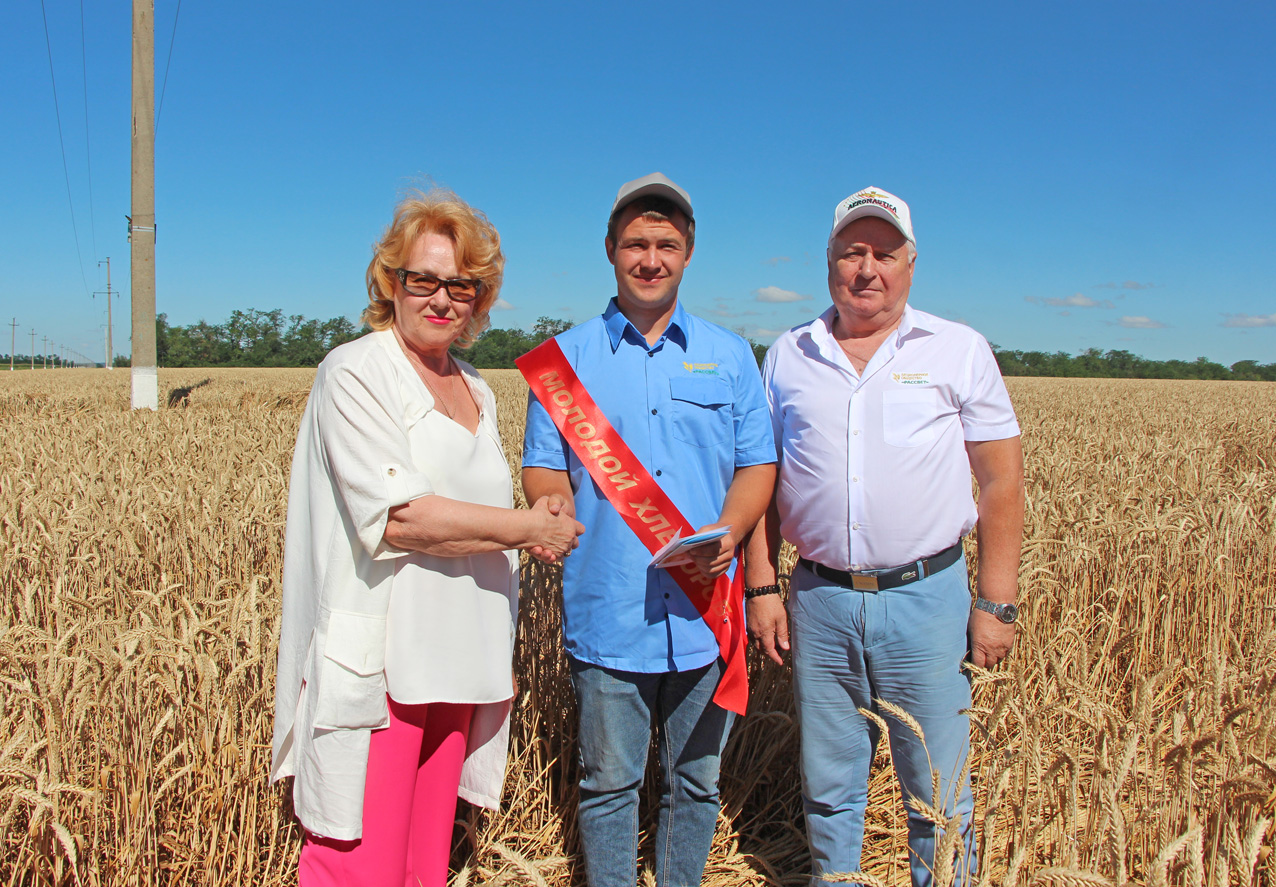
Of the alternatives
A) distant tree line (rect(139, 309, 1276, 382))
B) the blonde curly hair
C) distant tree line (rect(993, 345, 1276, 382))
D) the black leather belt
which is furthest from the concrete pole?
distant tree line (rect(993, 345, 1276, 382))

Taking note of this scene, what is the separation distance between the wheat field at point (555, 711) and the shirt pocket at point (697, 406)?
0.98m

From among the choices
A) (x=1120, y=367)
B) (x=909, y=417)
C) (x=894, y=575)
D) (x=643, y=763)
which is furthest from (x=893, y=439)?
(x=1120, y=367)

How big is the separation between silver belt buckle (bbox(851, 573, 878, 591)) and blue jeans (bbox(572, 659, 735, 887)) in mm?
475

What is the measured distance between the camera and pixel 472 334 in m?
2.24

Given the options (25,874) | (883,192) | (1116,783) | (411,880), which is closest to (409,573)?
(411,880)

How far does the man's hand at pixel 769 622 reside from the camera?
2396mm

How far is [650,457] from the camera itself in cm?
218

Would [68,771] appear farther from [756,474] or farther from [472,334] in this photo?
[756,474]

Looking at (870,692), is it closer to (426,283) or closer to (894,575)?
(894,575)

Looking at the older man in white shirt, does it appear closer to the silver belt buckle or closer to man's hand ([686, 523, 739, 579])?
the silver belt buckle

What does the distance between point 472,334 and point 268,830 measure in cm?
168

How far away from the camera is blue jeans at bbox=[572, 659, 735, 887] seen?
2158mm

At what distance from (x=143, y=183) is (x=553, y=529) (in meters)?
14.2

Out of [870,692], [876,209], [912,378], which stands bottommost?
[870,692]
